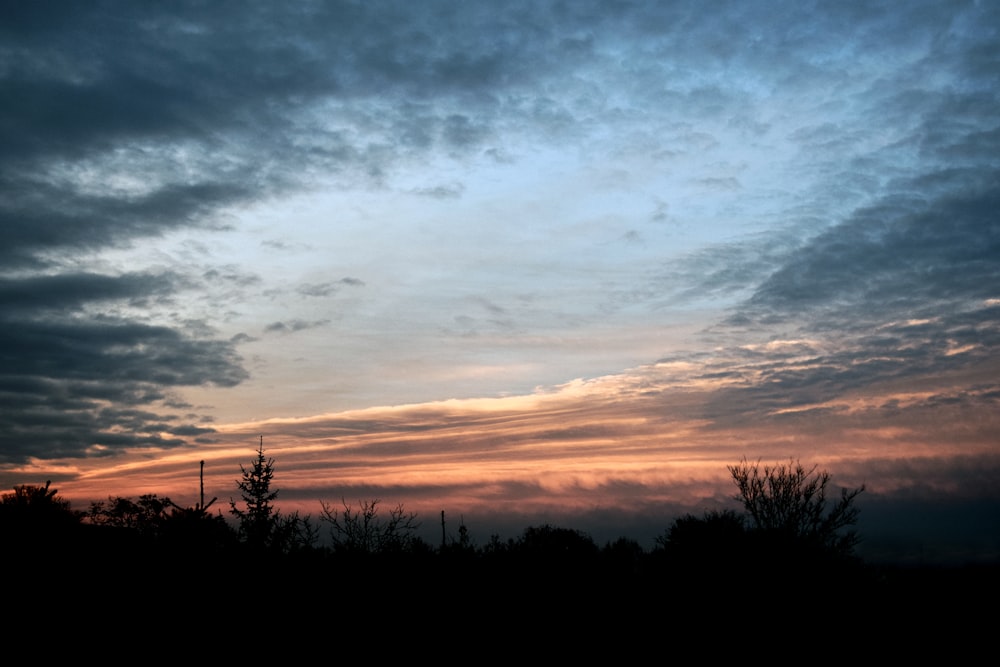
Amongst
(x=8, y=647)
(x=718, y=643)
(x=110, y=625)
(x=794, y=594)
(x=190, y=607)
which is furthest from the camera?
(x=794, y=594)

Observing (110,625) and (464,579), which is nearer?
(110,625)

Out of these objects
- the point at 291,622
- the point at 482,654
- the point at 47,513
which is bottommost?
the point at 482,654

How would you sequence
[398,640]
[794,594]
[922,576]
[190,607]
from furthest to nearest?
[922,576]
[794,594]
[398,640]
[190,607]

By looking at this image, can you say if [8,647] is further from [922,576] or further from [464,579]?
[922,576]

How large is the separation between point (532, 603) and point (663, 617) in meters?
5.26

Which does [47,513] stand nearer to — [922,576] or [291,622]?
[291,622]

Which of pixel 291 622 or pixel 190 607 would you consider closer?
pixel 190 607

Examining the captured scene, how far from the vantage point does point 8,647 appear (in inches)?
645

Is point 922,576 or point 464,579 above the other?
point 464,579

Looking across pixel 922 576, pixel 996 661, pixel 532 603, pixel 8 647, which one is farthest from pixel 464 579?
pixel 922 576

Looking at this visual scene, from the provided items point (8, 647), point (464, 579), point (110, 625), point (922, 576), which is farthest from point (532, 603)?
point (922, 576)

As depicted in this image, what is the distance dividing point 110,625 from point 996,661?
2787 centimetres

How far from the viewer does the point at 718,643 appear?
1082 inches

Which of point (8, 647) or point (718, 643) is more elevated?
point (8, 647)
